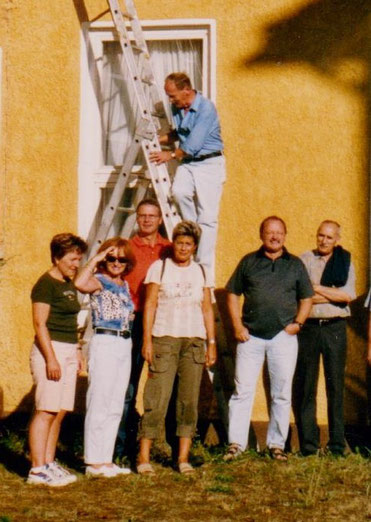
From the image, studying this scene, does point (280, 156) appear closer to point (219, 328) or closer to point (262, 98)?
point (262, 98)

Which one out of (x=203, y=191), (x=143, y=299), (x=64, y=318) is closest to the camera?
(x=64, y=318)

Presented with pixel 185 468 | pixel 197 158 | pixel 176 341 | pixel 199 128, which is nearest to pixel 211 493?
pixel 185 468

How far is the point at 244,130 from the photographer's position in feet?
31.3

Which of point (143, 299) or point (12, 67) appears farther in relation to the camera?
point (12, 67)

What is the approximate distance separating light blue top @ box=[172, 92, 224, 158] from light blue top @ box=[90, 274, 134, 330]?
5.00 ft

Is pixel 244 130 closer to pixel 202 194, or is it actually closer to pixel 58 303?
pixel 202 194

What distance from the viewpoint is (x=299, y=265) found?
8648mm

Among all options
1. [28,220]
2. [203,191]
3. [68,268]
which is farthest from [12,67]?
[68,268]

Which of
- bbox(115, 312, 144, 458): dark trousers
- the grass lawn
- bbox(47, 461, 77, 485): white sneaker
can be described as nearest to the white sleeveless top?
bbox(115, 312, 144, 458): dark trousers

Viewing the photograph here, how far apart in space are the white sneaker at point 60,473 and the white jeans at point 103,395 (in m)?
0.18

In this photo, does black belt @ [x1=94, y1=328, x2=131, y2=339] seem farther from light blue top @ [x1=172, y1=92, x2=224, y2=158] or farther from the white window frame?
the white window frame

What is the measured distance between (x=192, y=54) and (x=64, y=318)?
10.5 ft

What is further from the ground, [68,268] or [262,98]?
[262,98]

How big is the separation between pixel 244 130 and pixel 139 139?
982 millimetres
